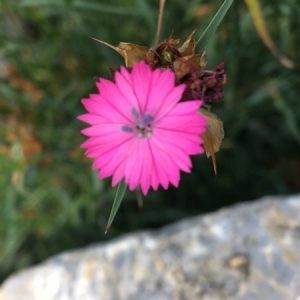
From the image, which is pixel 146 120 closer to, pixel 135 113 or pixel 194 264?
pixel 135 113

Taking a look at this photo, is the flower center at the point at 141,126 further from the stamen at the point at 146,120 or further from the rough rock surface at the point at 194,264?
the rough rock surface at the point at 194,264

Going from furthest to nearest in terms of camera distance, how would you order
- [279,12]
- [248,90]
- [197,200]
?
[197,200] → [248,90] → [279,12]

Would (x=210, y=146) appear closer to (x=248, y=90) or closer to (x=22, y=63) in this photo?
(x=248, y=90)

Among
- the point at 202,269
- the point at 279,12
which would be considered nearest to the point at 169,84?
the point at 202,269

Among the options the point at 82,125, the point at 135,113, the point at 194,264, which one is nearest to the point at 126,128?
the point at 135,113

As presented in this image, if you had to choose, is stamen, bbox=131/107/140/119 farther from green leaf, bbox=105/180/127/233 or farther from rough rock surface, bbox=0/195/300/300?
rough rock surface, bbox=0/195/300/300

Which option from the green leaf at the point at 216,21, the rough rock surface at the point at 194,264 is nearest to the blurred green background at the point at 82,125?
the rough rock surface at the point at 194,264

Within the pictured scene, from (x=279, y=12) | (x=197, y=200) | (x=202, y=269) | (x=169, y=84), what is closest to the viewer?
(x=169, y=84)
